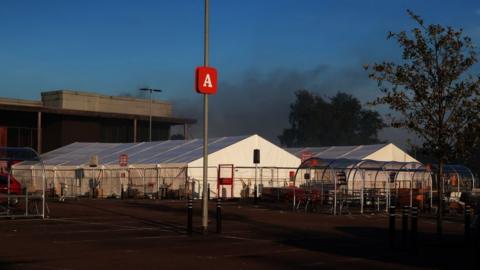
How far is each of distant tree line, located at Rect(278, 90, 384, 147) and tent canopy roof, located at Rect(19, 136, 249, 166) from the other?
61.3 metres

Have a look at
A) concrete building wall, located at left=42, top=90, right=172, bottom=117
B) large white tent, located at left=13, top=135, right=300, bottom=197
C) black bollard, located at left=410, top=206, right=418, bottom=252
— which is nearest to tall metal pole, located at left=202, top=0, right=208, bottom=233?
black bollard, located at left=410, top=206, right=418, bottom=252

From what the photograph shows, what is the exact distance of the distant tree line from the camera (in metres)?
123

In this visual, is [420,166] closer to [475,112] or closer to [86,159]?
[475,112]

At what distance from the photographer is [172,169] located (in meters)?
49.2

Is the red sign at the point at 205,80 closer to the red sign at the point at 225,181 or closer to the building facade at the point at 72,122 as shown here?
the red sign at the point at 225,181

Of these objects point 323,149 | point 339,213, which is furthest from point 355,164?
point 323,149

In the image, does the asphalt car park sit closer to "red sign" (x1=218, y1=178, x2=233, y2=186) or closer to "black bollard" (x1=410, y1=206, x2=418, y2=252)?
"black bollard" (x1=410, y1=206, x2=418, y2=252)

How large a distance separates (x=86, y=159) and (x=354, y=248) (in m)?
44.4

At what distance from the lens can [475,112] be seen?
62.8 ft

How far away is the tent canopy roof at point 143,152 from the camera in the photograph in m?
51.4

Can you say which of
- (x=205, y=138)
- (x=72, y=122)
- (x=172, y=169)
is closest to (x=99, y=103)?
(x=72, y=122)

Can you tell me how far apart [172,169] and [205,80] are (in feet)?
96.1

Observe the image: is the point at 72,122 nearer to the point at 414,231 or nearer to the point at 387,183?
the point at 387,183

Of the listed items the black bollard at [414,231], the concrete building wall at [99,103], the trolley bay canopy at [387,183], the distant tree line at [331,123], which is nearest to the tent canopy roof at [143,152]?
the trolley bay canopy at [387,183]
